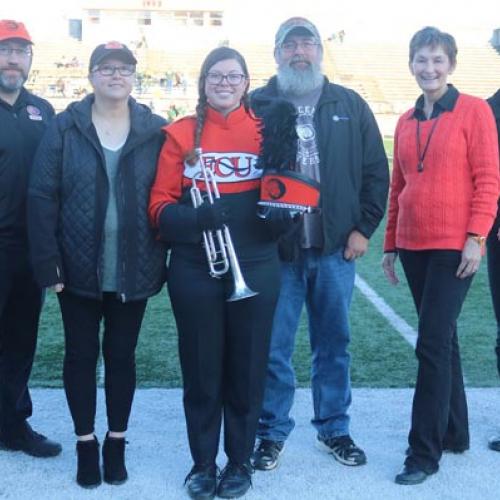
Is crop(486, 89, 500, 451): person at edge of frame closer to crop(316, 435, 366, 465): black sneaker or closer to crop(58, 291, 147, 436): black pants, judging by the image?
crop(316, 435, 366, 465): black sneaker

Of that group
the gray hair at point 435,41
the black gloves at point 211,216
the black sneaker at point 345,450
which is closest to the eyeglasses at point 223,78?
the black gloves at point 211,216

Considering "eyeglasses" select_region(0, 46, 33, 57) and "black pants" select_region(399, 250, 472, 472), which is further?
"eyeglasses" select_region(0, 46, 33, 57)

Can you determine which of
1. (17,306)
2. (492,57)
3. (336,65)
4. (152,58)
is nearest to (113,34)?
(152,58)

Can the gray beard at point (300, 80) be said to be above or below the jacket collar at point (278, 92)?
above

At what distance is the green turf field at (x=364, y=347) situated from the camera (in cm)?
493

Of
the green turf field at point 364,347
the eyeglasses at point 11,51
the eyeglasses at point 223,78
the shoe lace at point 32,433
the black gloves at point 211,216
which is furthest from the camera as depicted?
the green turf field at point 364,347

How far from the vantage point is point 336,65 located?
42000 mm

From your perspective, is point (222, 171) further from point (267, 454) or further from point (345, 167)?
point (267, 454)

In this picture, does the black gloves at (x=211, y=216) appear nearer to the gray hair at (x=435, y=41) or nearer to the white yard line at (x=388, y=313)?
the gray hair at (x=435, y=41)

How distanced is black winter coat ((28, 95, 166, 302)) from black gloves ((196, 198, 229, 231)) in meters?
0.31

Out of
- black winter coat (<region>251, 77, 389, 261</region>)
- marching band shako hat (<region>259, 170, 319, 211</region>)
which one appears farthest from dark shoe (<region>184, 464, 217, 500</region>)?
marching band shako hat (<region>259, 170, 319, 211</region>)

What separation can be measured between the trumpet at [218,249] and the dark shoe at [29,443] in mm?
1213

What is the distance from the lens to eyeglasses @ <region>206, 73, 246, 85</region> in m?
3.11

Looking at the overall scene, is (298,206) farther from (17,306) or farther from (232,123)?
(17,306)
